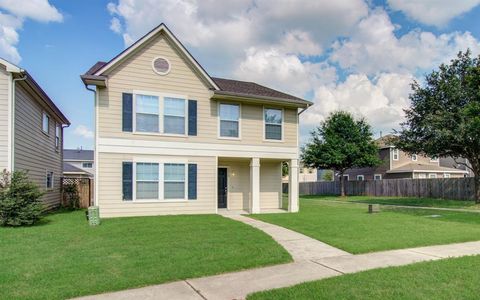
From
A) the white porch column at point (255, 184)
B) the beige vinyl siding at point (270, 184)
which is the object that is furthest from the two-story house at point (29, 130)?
the beige vinyl siding at point (270, 184)

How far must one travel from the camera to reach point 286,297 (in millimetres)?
4676

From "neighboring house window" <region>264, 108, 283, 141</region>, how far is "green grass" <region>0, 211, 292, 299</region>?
5976 mm

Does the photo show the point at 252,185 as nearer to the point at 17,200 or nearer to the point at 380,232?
the point at 380,232

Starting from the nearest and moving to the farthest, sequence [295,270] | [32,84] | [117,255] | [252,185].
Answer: [295,270]
[117,255]
[32,84]
[252,185]

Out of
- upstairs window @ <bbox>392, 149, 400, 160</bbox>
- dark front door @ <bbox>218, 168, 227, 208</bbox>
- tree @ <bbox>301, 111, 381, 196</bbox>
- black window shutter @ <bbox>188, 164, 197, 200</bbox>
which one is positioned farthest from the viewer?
upstairs window @ <bbox>392, 149, 400, 160</bbox>

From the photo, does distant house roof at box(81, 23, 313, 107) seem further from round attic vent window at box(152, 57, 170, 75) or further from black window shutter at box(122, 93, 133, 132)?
black window shutter at box(122, 93, 133, 132)

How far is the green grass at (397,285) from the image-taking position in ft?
15.4

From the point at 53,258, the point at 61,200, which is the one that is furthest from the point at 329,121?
the point at 53,258

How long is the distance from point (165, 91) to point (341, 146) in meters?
22.5

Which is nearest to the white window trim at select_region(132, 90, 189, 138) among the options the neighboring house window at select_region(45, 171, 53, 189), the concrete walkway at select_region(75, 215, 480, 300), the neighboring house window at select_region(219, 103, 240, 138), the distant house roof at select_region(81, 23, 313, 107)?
the distant house roof at select_region(81, 23, 313, 107)

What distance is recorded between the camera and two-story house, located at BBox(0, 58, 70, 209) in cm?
1179

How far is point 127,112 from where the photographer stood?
13461mm

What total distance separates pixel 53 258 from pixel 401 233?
8.86 meters

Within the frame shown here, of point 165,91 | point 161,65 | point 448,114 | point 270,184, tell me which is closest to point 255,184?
point 270,184
